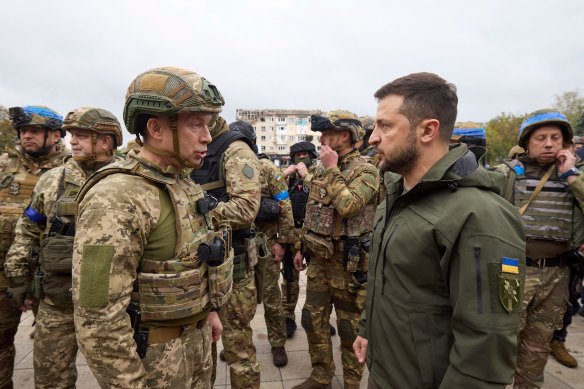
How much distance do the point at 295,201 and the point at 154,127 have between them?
3.92 m

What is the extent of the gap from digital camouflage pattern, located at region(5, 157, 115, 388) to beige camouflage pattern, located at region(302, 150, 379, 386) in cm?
227

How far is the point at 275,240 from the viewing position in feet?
16.1

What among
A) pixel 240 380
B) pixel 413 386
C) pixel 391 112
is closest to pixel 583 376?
pixel 413 386

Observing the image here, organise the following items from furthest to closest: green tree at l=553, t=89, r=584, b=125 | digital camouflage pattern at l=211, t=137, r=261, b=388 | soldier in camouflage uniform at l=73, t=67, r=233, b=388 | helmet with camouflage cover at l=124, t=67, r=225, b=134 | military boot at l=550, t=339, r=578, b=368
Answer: green tree at l=553, t=89, r=584, b=125, military boot at l=550, t=339, r=578, b=368, digital camouflage pattern at l=211, t=137, r=261, b=388, helmet with camouflage cover at l=124, t=67, r=225, b=134, soldier in camouflage uniform at l=73, t=67, r=233, b=388

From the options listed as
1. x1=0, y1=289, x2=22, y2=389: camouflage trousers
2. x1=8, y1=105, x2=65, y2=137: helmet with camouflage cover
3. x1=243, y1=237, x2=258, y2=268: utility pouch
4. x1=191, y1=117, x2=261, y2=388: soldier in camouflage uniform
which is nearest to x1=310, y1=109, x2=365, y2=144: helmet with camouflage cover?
x1=191, y1=117, x2=261, y2=388: soldier in camouflage uniform

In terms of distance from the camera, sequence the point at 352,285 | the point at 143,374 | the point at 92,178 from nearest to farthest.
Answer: the point at 143,374, the point at 92,178, the point at 352,285

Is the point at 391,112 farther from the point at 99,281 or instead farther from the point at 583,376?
the point at 583,376

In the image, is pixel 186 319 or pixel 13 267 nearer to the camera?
pixel 186 319

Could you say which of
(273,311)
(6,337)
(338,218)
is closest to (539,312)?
(338,218)

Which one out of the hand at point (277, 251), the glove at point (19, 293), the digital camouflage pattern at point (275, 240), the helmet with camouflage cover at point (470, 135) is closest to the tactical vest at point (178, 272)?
the glove at point (19, 293)

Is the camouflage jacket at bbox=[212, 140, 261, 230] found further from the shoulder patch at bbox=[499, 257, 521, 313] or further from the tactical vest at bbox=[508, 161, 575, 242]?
the tactical vest at bbox=[508, 161, 575, 242]

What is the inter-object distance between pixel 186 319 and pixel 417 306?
129 centimetres

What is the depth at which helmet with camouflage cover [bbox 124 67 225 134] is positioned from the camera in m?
1.84

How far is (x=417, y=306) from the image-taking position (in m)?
1.63
